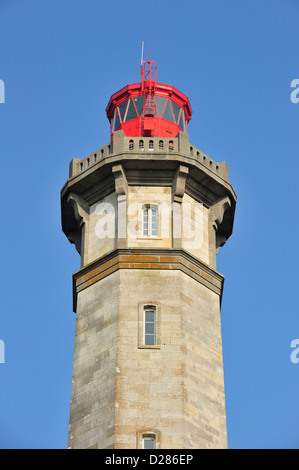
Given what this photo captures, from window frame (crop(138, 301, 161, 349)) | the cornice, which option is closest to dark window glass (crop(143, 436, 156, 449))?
window frame (crop(138, 301, 161, 349))

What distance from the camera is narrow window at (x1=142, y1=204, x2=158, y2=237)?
58.6 meters

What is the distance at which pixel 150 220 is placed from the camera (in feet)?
193

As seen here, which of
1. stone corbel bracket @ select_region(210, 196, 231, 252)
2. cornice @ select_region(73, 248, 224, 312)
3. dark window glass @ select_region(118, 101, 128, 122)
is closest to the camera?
cornice @ select_region(73, 248, 224, 312)

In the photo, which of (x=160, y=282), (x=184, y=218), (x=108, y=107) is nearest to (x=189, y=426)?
(x=160, y=282)

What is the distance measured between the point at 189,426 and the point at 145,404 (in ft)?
6.24

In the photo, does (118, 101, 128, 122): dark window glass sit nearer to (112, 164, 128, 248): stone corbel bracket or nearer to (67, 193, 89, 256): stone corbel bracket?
(67, 193, 89, 256): stone corbel bracket

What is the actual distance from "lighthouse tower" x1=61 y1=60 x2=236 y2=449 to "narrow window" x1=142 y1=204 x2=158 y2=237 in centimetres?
5

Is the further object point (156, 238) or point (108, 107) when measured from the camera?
point (108, 107)

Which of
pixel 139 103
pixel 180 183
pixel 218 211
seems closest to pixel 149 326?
pixel 180 183

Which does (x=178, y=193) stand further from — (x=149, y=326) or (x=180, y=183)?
(x=149, y=326)
